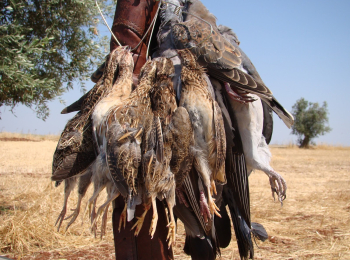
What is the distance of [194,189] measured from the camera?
6.98ft

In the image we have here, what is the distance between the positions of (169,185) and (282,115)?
3.23ft

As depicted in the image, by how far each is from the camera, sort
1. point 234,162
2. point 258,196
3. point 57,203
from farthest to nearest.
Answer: point 258,196
point 57,203
point 234,162

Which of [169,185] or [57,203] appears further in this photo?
[57,203]

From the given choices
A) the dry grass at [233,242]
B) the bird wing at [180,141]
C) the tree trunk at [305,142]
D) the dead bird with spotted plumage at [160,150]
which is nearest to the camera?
the dead bird with spotted plumage at [160,150]

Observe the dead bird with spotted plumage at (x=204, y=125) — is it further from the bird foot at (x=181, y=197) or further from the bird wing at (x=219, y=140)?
the bird foot at (x=181, y=197)

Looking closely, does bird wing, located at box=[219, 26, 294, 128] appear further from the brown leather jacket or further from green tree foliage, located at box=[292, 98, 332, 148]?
green tree foliage, located at box=[292, 98, 332, 148]

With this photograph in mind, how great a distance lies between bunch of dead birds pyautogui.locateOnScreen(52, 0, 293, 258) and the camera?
1772 mm

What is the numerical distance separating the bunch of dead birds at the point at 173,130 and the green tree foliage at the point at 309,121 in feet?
98.1

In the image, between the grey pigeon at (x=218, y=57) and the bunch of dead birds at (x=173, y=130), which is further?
the grey pigeon at (x=218, y=57)

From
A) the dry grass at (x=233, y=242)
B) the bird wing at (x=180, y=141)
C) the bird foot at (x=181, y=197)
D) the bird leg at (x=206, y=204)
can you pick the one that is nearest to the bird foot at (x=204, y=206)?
the bird leg at (x=206, y=204)

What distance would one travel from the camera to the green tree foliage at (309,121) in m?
31.3

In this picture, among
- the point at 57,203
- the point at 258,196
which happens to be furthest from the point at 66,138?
the point at 258,196

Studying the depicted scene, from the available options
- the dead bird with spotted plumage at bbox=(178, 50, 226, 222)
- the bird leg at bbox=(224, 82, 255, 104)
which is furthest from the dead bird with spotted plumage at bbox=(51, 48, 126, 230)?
the bird leg at bbox=(224, 82, 255, 104)

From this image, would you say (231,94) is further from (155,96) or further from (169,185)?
(169,185)
